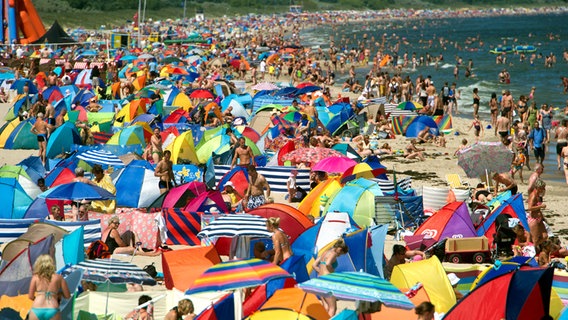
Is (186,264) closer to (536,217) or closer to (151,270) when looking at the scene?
(151,270)

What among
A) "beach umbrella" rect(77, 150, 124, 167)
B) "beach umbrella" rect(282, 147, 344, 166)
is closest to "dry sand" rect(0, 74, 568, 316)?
"beach umbrella" rect(282, 147, 344, 166)

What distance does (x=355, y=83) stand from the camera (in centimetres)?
3384

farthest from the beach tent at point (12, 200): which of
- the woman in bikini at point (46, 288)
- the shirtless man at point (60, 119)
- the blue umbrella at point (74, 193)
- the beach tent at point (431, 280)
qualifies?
the shirtless man at point (60, 119)

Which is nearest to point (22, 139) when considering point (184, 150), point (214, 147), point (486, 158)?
point (184, 150)

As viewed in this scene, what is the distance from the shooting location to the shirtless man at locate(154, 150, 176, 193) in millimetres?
13258

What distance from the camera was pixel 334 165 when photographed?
45.6ft

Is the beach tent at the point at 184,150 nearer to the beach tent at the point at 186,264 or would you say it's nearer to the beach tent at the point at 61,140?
the beach tent at the point at 61,140

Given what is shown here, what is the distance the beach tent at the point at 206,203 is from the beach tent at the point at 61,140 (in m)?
5.41

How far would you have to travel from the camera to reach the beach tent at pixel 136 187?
1325 cm

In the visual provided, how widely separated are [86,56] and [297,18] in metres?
73.2

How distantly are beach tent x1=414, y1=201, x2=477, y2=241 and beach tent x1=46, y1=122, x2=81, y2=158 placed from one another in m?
8.06

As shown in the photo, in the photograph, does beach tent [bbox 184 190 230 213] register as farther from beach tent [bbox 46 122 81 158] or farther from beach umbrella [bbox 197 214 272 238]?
beach tent [bbox 46 122 81 158]

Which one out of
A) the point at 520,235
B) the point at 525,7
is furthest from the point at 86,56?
the point at 525,7

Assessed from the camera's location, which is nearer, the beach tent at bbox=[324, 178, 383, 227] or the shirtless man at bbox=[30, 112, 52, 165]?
the beach tent at bbox=[324, 178, 383, 227]
